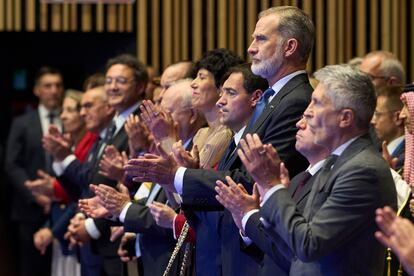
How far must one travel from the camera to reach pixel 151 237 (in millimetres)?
6289

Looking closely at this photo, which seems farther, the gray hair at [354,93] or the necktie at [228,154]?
the necktie at [228,154]

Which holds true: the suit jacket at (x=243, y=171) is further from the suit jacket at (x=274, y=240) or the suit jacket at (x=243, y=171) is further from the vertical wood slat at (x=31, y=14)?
the vertical wood slat at (x=31, y=14)

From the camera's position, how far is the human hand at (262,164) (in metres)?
4.34

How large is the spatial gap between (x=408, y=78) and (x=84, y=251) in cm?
300

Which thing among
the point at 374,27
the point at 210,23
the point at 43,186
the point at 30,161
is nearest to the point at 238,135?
the point at 43,186

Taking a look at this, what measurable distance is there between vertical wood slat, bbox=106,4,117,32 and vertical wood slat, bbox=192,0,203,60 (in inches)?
25.8

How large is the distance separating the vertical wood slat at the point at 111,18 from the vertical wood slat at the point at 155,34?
33 cm

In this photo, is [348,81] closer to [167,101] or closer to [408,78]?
[167,101]

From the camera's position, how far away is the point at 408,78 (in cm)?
917

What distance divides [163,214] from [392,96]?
5.24ft

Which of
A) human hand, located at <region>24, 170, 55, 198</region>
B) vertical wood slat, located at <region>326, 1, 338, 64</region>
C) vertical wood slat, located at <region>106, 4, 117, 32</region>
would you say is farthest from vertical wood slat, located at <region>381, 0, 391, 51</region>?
human hand, located at <region>24, 170, 55, 198</region>

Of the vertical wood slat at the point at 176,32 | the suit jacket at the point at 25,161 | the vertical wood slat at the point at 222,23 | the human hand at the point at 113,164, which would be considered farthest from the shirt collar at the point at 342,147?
Result: the suit jacket at the point at 25,161

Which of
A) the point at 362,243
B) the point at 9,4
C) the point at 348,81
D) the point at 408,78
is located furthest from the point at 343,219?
the point at 9,4

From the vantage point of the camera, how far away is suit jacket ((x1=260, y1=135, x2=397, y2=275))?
4137mm
